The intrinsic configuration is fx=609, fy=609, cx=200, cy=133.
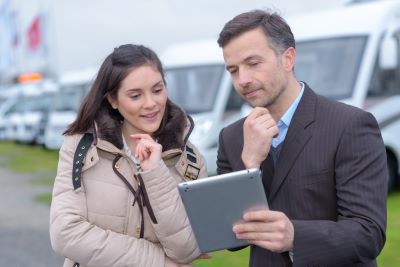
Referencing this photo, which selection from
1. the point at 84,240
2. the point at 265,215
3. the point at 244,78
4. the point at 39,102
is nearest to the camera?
the point at 265,215

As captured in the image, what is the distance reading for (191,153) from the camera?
229 centimetres

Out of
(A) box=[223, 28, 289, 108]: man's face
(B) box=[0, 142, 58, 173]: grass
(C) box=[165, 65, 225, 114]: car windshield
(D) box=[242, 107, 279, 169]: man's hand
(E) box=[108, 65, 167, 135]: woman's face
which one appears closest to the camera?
(D) box=[242, 107, 279, 169]: man's hand

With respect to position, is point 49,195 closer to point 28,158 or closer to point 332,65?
point 332,65

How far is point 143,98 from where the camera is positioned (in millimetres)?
2195

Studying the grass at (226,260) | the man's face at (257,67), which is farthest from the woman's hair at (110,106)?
the grass at (226,260)

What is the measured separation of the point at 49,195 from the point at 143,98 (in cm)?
818

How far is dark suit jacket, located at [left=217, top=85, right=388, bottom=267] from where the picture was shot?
1.61m

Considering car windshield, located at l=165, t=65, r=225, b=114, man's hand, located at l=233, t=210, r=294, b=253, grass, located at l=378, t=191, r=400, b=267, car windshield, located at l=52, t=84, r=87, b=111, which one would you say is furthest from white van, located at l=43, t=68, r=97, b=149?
man's hand, located at l=233, t=210, r=294, b=253

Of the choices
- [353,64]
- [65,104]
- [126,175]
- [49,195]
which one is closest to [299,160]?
[126,175]

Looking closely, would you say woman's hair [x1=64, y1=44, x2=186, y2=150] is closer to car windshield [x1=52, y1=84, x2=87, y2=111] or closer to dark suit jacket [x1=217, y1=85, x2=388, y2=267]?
dark suit jacket [x1=217, y1=85, x2=388, y2=267]

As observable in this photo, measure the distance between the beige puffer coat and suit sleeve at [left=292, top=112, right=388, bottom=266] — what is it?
0.55 m

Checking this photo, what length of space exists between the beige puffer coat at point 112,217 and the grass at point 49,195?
3101 mm

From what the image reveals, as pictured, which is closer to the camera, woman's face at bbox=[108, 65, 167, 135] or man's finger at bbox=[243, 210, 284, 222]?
man's finger at bbox=[243, 210, 284, 222]

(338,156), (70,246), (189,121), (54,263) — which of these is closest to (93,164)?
(70,246)
